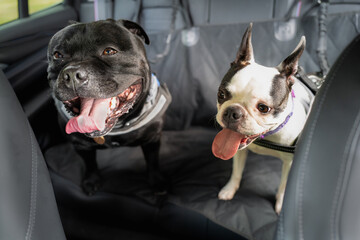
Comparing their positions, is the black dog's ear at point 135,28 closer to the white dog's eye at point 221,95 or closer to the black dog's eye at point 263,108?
the white dog's eye at point 221,95

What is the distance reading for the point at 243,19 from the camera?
5.83 ft

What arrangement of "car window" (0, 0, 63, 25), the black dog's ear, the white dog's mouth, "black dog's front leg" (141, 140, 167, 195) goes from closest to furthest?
the white dog's mouth < the black dog's ear < "car window" (0, 0, 63, 25) < "black dog's front leg" (141, 140, 167, 195)

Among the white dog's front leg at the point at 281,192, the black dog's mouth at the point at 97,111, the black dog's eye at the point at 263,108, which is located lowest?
the white dog's front leg at the point at 281,192

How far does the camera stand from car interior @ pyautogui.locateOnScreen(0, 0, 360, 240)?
76 centimetres

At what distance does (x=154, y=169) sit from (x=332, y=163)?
1.03 m

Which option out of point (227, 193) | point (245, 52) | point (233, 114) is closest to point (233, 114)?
point (233, 114)

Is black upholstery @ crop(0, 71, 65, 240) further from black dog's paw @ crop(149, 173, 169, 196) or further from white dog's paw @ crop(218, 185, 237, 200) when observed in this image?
white dog's paw @ crop(218, 185, 237, 200)

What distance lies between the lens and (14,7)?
1.48m

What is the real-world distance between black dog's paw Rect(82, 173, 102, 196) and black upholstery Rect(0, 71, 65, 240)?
68 cm

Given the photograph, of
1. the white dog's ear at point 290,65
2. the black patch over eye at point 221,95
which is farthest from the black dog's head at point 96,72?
the white dog's ear at point 290,65

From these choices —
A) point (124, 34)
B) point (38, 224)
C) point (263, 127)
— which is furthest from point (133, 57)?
point (38, 224)

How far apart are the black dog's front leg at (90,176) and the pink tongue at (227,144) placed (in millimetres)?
755

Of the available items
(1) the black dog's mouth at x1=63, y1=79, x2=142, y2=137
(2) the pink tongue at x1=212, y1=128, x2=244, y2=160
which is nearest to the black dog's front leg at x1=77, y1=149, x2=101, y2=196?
(1) the black dog's mouth at x1=63, y1=79, x2=142, y2=137

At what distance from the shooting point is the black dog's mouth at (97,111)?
1.06 meters
